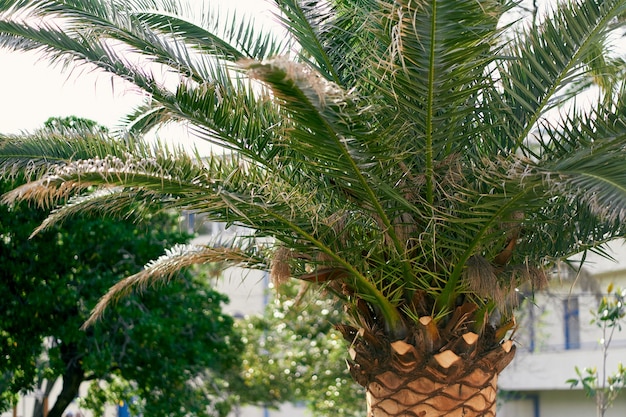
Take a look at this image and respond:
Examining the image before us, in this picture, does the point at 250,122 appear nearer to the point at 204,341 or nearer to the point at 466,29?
the point at 466,29

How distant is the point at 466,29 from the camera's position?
516cm

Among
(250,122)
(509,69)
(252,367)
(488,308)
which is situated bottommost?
(488,308)

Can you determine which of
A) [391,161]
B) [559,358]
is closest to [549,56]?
[391,161]

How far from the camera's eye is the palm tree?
548cm

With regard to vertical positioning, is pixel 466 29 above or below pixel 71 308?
below

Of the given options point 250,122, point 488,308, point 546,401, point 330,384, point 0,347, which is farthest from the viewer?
point 546,401

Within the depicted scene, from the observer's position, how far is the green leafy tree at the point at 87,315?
47.7 ft

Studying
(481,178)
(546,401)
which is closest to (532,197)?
(481,178)

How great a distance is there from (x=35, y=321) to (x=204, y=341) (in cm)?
314

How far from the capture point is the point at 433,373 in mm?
6711

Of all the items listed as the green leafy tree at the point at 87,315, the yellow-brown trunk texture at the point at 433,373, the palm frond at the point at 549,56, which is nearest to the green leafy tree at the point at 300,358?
the green leafy tree at the point at 87,315

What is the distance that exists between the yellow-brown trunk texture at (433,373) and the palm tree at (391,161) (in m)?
0.01

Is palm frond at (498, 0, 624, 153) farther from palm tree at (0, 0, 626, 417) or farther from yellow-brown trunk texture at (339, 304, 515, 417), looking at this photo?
yellow-brown trunk texture at (339, 304, 515, 417)

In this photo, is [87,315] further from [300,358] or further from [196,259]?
[196,259]
